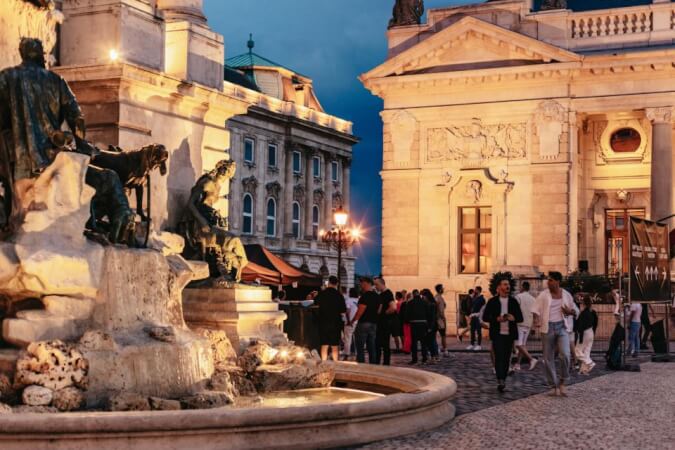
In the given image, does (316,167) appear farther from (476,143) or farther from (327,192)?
(476,143)

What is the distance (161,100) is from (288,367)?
3.95 metres

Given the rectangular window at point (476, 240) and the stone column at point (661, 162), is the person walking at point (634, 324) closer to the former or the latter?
the stone column at point (661, 162)

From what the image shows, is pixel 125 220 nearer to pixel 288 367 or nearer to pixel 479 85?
pixel 288 367

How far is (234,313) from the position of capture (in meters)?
13.1

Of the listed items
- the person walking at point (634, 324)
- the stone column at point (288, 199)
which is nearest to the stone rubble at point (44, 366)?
the person walking at point (634, 324)

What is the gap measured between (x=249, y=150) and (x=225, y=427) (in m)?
62.3

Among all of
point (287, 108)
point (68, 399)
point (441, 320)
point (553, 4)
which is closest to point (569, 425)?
point (68, 399)

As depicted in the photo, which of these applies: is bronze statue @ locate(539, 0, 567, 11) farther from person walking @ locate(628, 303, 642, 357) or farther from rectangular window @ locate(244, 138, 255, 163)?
rectangular window @ locate(244, 138, 255, 163)

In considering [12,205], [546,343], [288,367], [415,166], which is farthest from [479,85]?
[12,205]

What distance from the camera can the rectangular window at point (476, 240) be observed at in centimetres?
4203

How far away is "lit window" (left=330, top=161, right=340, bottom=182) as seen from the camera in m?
81.1

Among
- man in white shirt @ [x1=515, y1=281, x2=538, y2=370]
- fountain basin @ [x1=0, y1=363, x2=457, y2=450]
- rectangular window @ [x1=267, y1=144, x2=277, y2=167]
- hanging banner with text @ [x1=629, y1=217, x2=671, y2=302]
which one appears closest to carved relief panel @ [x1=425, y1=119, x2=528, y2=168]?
hanging banner with text @ [x1=629, y1=217, x2=671, y2=302]

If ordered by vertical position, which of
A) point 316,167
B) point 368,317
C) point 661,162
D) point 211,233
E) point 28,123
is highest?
point 316,167

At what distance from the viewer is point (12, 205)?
10.2 m
